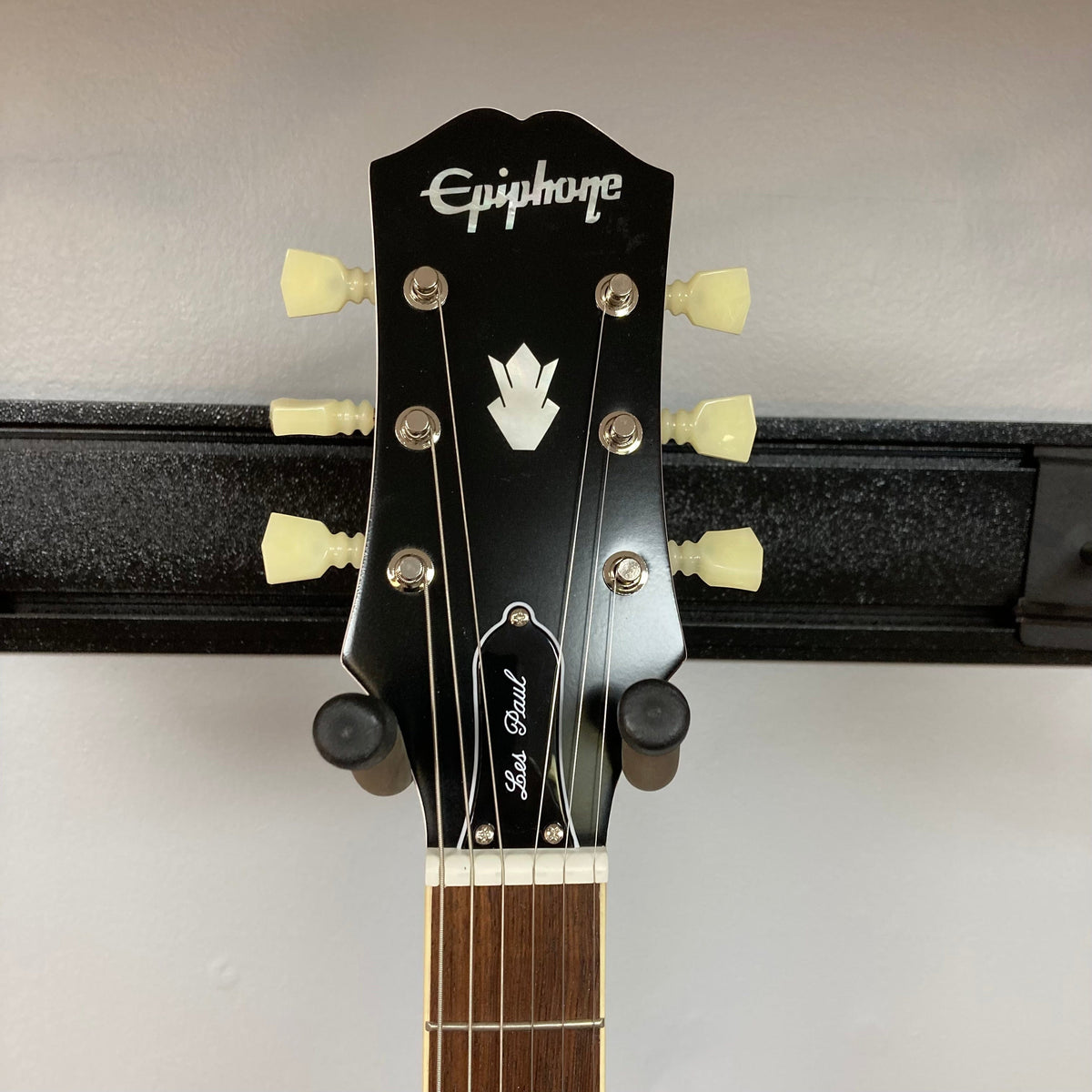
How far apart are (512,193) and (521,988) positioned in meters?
0.46

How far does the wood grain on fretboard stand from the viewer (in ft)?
1.51

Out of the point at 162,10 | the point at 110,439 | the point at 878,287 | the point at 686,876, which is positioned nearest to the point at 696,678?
the point at 686,876

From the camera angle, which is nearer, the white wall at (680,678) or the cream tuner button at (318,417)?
the cream tuner button at (318,417)

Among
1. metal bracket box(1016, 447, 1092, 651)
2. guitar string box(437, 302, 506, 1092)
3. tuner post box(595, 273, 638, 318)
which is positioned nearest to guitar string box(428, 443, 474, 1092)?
guitar string box(437, 302, 506, 1092)

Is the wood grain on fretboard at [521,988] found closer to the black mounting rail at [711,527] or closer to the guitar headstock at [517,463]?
the guitar headstock at [517,463]

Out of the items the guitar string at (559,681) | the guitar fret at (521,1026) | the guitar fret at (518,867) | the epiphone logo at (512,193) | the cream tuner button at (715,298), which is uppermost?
the epiphone logo at (512,193)

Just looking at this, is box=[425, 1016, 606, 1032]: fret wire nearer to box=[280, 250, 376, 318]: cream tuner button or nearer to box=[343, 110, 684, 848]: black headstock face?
box=[343, 110, 684, 848]: black headstock face

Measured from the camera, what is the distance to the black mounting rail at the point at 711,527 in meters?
0.58

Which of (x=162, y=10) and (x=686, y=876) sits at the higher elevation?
(x=162, y=10)

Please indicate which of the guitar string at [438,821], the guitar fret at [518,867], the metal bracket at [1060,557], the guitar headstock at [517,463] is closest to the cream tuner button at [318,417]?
the guitar headstock at [517,463]

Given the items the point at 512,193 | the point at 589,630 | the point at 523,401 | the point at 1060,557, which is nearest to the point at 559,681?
the point at 589,630

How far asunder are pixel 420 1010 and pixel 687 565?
17.1 inches

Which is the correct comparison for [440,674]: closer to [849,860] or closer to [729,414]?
[729,414]

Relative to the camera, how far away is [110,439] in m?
0.58
